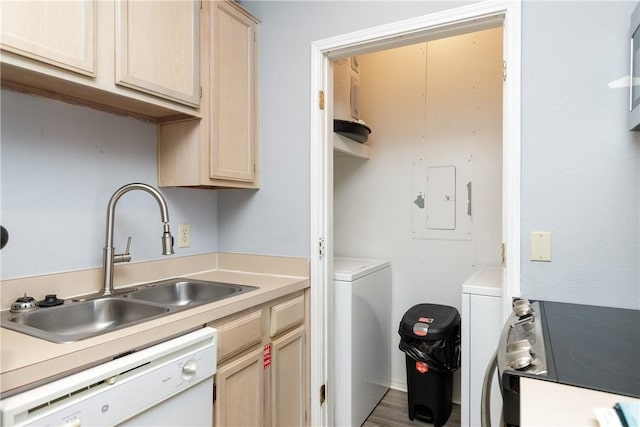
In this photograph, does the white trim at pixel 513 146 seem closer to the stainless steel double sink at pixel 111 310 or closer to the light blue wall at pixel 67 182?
the stainless steel double sink at pixel 111 310

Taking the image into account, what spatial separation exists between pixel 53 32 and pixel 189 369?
3.78 feet

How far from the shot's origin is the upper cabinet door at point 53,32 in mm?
1072

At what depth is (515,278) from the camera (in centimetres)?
142

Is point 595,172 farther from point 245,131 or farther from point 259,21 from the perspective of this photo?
point 259,21

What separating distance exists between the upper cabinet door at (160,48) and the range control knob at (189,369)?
1025mm

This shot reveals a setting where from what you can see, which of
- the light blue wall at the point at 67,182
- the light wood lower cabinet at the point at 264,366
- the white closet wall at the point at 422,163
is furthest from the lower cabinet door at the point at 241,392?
the white closet wall at the point at 422,163

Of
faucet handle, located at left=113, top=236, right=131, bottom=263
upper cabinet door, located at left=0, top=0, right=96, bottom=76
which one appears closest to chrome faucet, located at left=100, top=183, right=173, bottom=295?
faucet handle, located at left=113, top=236, right=131, bottom=263

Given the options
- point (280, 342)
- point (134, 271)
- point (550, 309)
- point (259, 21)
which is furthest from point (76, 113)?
point (550, 309)

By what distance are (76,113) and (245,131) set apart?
0.74 meters

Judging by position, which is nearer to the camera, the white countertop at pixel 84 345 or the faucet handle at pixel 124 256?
the white countertop at pixel 84 345

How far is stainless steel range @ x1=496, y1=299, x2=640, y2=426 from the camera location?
2.53ft

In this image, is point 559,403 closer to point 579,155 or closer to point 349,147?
point 579,155

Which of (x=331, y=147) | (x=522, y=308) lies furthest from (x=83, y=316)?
(x=522, y=308)


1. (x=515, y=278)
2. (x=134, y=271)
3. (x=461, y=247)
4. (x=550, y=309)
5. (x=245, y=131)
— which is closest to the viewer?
(x=550, y=309)
